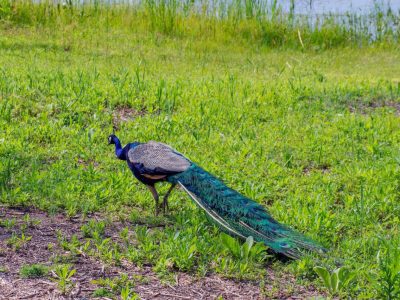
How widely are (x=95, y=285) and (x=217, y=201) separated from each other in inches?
41.8

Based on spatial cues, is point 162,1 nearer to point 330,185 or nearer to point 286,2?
point 286,2

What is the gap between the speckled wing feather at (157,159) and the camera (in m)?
5.01

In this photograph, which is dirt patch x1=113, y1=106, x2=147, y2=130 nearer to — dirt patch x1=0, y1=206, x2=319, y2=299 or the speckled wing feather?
the speckled wing feather

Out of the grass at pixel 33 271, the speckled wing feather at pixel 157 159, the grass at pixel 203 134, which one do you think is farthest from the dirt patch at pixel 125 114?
the grass at pixel 33 271

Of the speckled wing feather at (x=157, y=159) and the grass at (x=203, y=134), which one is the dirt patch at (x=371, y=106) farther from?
the speckled wing feather at (x=157, y=159)

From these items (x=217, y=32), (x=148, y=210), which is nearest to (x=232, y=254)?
(x=148, y=210)

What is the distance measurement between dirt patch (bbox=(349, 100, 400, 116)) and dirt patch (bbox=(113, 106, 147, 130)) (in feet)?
8.00

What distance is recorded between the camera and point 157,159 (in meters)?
5.09

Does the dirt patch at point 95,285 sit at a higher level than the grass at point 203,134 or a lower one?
lower

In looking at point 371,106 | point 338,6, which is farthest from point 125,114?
point 338,6

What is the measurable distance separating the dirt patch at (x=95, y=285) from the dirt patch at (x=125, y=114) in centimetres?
302

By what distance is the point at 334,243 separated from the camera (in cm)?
500

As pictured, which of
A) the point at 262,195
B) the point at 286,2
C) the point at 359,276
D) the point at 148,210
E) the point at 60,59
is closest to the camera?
the point at 359,276

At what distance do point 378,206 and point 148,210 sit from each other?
5.76 feet
